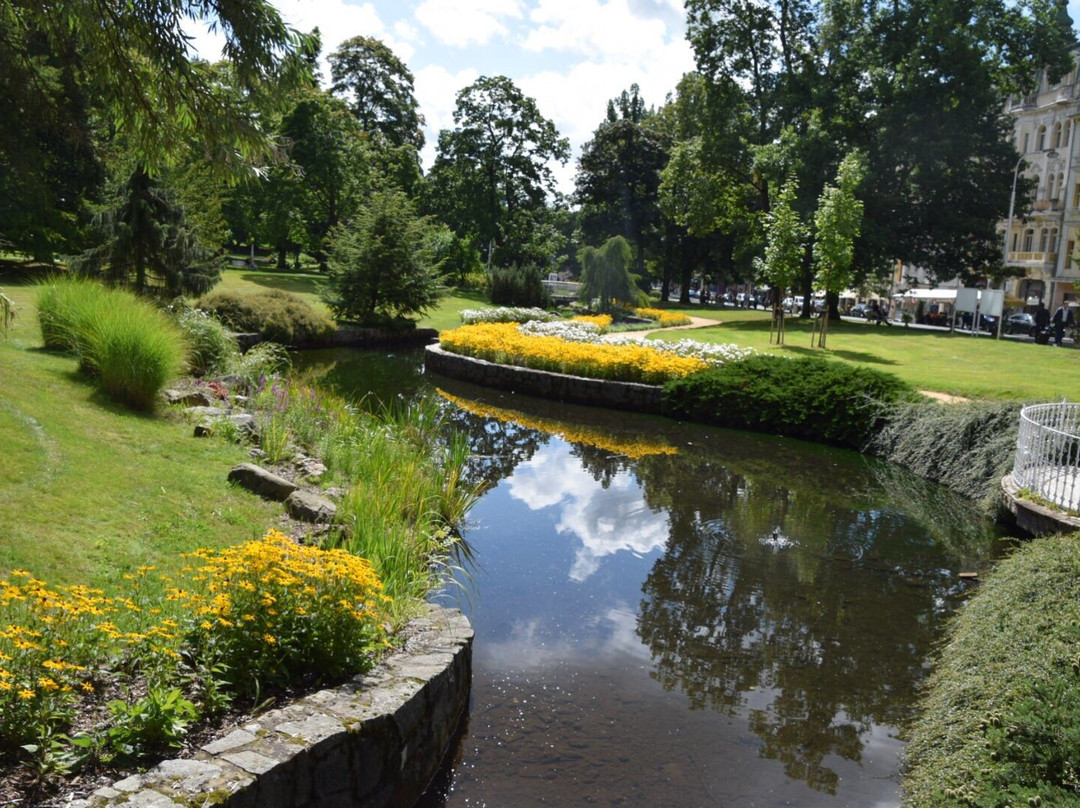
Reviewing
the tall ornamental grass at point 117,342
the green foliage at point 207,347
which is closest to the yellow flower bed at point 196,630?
the tall ornamental grass at point 117,342

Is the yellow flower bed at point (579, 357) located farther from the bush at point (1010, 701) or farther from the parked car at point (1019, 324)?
the parked car at point (1019, 324)

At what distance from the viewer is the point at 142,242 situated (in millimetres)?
18797

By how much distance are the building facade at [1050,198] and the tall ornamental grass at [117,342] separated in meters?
49.2

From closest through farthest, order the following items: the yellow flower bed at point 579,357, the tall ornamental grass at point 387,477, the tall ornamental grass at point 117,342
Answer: the tall ornamental grass at point 387,477 → the tall ornamental grass at point 117,342 → the yellow flower bed at point 579,357

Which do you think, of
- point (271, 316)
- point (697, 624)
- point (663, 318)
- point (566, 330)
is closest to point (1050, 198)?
point (663, 318)

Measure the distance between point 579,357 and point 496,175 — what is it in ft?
116

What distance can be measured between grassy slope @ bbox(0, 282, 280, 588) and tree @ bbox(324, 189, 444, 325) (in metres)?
16.6

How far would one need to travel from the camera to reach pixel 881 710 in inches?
247

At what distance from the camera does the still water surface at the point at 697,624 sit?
17.7ft

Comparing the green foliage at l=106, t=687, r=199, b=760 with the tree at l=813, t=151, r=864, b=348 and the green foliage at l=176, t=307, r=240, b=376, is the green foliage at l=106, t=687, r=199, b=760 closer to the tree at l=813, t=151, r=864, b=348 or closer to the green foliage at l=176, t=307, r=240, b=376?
the green foliage at l=176, t=307, r=240, b=376

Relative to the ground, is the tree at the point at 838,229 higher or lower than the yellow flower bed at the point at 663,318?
higher

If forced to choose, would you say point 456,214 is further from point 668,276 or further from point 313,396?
point 313,396

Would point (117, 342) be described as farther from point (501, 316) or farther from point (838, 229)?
point (501, 316)

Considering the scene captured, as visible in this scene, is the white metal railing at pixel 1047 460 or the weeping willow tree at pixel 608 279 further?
the weeping willow tree at pixel 608 279
